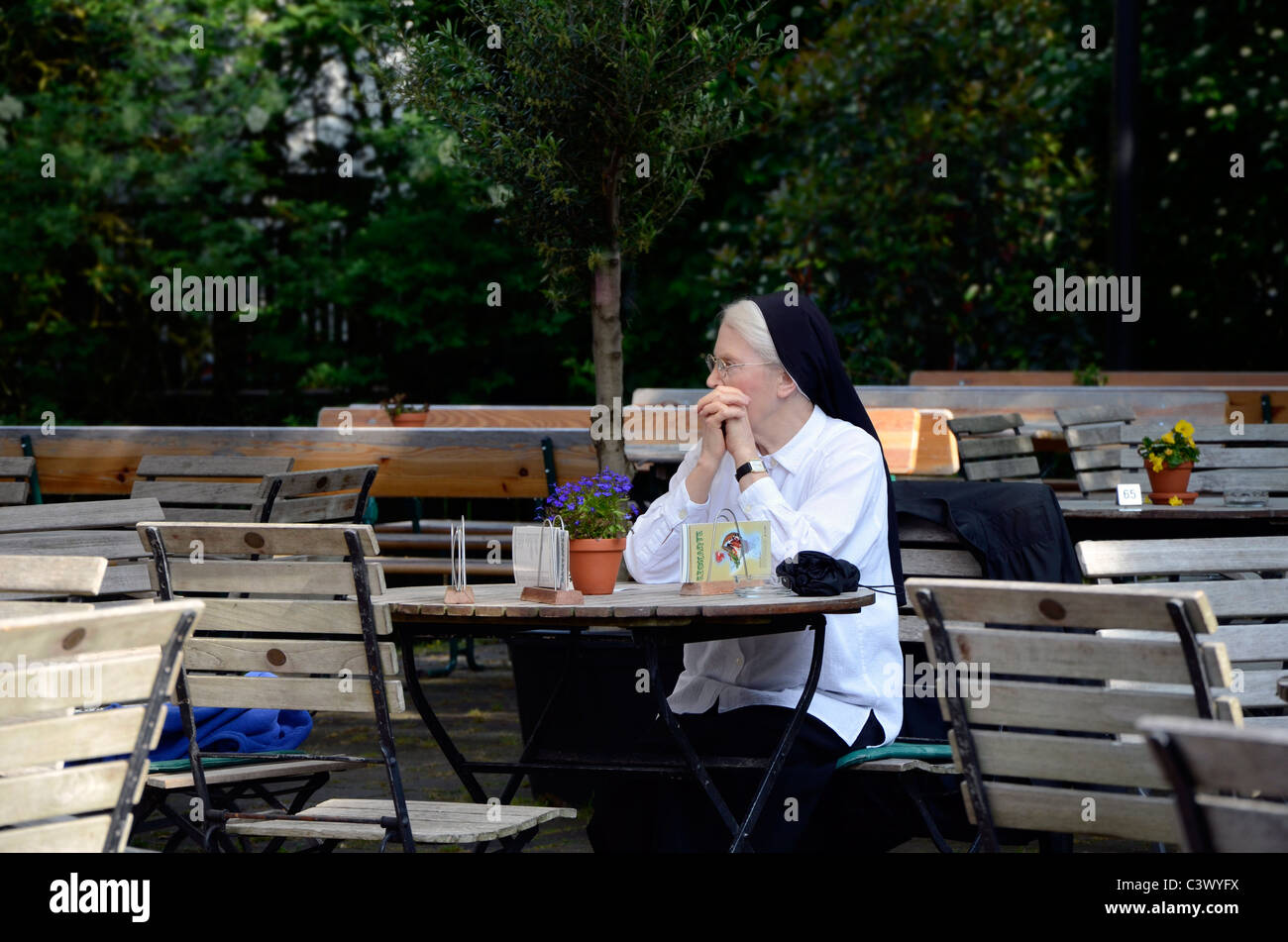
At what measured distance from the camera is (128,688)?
7.38ft

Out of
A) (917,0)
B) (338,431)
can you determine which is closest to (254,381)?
(917,0)

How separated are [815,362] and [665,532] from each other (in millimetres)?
554

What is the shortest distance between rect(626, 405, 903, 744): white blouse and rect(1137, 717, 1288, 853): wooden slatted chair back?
6.06 feet

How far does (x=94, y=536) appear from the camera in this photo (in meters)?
4.63

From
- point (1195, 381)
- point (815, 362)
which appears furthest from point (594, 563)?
point (1195, 381)

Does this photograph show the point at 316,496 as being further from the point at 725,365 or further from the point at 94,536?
the point at 725,365

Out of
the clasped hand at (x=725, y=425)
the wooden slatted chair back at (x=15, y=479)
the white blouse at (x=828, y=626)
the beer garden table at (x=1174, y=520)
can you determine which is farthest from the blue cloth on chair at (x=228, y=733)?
the beer garden table at (x=1174, y=520)

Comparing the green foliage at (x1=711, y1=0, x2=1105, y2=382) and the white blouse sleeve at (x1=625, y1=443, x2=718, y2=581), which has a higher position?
the green foliage at (x1=711, y1=0, x2=1105, y2=382)

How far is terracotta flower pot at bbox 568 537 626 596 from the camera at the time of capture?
3.55 meters

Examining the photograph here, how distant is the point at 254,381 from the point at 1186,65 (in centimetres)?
950

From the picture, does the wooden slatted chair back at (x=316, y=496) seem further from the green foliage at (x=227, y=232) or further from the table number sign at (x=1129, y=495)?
the green foliage at (x=227, y=232)

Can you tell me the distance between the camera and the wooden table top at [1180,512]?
18.7ft
